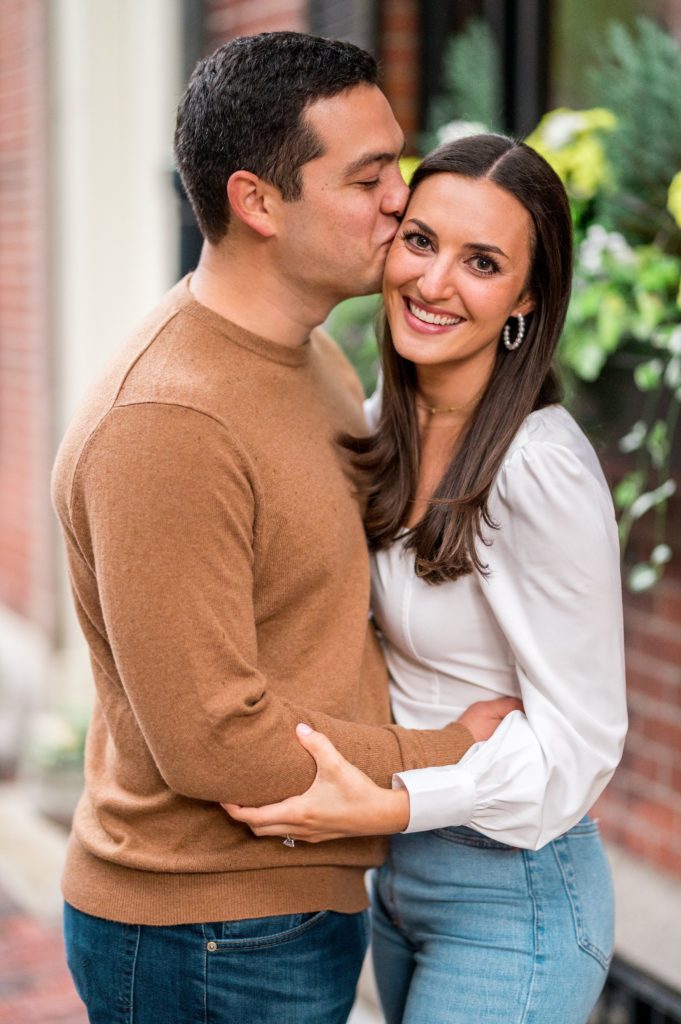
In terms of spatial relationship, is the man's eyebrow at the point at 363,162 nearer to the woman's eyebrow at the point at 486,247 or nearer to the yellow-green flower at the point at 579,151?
the woman's eyebrow at the point at 486,247

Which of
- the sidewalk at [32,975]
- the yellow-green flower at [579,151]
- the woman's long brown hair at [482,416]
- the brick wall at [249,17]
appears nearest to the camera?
the woman's long brown hair at [482,416]

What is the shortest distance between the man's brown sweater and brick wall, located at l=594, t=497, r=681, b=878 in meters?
1.39

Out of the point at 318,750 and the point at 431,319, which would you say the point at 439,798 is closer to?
the point at 318,750

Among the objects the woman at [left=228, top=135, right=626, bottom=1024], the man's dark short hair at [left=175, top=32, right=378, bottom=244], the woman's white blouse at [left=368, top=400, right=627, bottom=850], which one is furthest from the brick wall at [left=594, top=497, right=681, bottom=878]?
the man's dark short hair at [left=175, top=32, right=378, bottom=244]

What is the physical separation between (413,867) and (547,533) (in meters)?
0.63

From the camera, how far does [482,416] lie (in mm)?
2141

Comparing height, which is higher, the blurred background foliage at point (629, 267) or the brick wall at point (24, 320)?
the blurred background foliage at point (629, 267)

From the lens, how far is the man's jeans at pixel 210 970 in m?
2.04

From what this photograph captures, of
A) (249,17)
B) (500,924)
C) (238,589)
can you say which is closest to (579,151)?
(238,589)

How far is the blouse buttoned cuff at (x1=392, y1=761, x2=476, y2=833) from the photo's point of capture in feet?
6.64

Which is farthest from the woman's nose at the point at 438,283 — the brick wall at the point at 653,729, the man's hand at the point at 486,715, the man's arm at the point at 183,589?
the brick wall at the point at 653,729

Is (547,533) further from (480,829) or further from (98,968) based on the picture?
(98,968)

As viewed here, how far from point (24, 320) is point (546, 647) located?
476cm

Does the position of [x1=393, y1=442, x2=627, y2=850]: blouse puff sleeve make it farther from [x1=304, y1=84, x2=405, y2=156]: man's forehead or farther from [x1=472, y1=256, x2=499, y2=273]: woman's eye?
[x1=304, y1=84, x2=405, y2=156]: man's forehead
